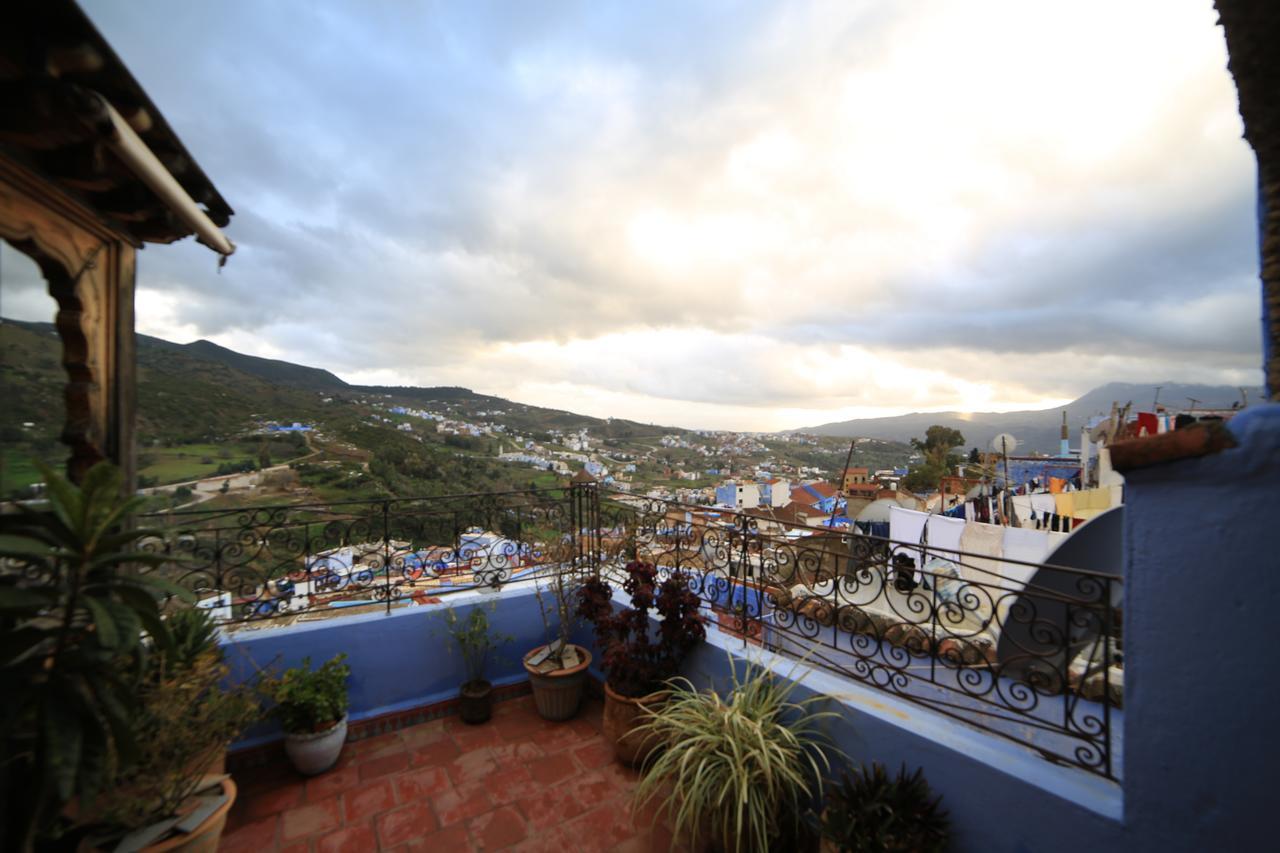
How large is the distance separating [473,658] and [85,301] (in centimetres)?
302

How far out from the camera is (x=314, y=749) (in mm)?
2812

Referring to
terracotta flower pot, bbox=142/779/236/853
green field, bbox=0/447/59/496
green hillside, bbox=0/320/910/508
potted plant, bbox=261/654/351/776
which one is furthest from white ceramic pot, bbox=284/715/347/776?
green field, bbox=0/447/59/496

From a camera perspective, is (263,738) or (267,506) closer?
(263,738)

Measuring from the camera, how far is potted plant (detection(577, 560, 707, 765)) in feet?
9.66

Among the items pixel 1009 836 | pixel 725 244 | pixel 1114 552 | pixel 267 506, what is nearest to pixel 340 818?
pixel 267 506

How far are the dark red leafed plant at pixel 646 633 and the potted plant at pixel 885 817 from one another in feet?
3.84

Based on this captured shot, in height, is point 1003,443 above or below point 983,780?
above

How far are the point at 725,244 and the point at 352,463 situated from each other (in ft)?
26.1

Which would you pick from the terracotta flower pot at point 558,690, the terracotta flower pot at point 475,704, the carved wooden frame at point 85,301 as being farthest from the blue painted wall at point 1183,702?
the carved wooden frame at point 85,301

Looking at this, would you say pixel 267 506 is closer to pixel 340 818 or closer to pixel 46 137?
pixel 340 818

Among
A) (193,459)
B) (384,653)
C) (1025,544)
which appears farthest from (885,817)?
(193,459)

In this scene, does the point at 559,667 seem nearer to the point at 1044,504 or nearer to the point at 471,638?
the point at 471,638

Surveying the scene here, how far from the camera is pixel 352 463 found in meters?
8.76

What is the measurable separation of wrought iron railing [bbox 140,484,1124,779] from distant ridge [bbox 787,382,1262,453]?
408 inches
